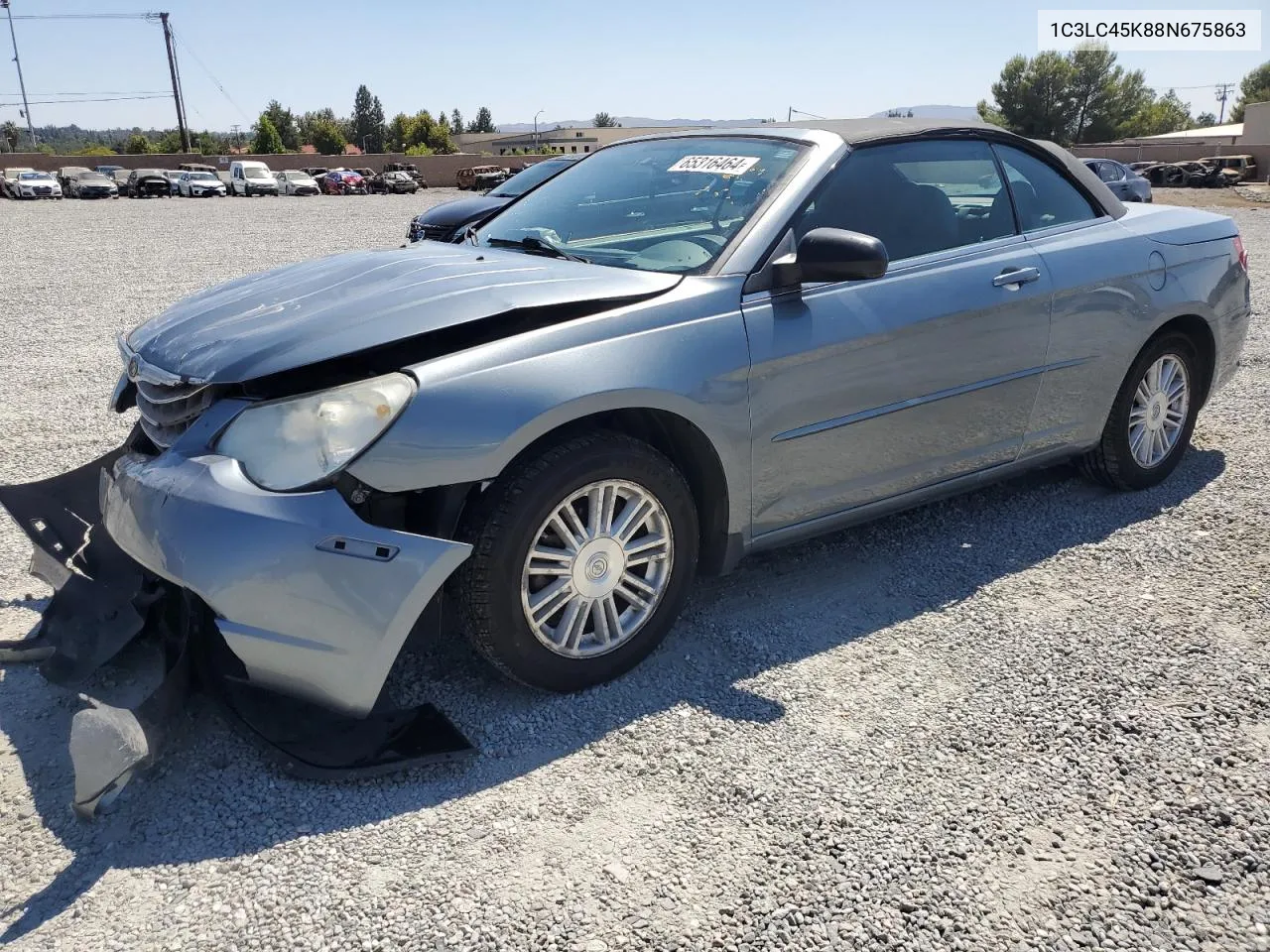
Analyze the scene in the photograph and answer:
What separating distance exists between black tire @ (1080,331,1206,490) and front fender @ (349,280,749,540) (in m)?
2.21

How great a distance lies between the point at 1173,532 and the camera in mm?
4309

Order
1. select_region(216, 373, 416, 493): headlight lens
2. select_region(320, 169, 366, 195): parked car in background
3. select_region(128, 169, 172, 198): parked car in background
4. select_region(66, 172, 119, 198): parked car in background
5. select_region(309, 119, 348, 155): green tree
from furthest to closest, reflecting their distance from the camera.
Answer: select_region(309, 119, 348, 155): green tree, select_region(320, 169, 366, 195): parked car in background, select_region(128, 169, 172, 198): parked car in background, select_region(66, 172, 119, 198): parked car in background, select_region(216, 373, 416, 493): headlight lens

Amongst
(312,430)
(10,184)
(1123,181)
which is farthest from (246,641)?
(10,184)

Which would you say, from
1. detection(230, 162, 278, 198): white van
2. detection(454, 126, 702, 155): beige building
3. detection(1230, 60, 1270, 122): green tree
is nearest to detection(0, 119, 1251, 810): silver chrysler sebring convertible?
detection(230, 162, 278, 198): white van

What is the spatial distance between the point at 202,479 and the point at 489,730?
1052 millimetres

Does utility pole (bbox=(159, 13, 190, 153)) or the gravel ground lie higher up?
utility pole (bbox=(159, 13, 190, 153))

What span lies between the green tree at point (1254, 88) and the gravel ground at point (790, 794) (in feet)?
291

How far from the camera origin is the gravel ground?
2195 millimetres

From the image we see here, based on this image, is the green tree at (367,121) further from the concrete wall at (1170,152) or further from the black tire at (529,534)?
the black tire at (529,534)

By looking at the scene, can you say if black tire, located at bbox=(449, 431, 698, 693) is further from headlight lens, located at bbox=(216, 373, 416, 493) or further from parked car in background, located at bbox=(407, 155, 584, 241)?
parked car in background, located at bbox=(407, 155, 584, 241)

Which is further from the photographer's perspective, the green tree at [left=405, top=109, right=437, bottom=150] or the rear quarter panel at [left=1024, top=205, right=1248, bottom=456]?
the green tree at [left=405, top=109, right=437, bottom=150]

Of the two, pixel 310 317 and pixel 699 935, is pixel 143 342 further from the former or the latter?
pixel 699 935

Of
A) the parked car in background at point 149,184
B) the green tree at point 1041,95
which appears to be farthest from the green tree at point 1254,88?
the parked car in background at point 149,184

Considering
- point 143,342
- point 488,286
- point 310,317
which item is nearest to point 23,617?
point 143,342
